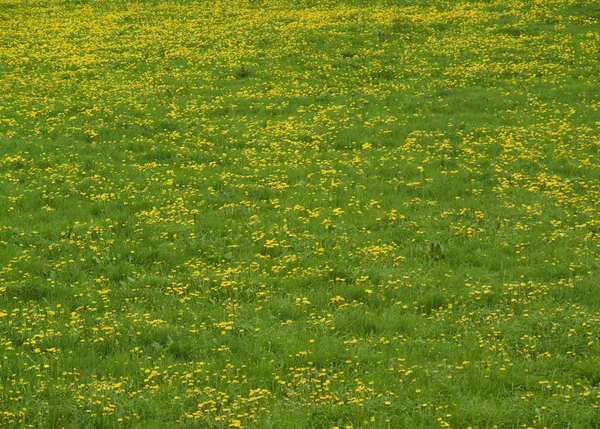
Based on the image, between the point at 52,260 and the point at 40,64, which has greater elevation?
the point at 40,64

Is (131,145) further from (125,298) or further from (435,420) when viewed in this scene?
(435,420)

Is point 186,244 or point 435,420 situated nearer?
point 435,420

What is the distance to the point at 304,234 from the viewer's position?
1202cm

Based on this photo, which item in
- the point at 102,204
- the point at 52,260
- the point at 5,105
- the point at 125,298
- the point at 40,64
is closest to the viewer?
the point at 125,298

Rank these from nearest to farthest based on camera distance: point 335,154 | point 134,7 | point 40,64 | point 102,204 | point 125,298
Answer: point 125,298 → point 102,204 → point 335,154 → point 40,64 → point 134,7

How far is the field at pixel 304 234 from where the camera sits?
7738 millimetres

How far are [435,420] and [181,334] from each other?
10.5 feet

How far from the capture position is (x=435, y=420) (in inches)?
285

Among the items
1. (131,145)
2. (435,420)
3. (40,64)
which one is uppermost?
(40,64)

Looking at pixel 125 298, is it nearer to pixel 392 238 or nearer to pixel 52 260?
pixel 52 260

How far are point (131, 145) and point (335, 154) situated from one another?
14.9 feet

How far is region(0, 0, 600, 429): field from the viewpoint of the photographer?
7.74 m

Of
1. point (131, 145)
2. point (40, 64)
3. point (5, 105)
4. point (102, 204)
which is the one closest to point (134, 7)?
point (40, 64)

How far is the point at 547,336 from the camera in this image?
8.73m
